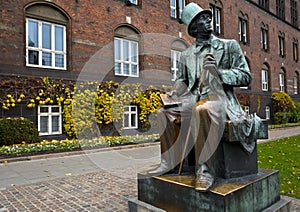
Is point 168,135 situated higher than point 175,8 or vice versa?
point 175,8

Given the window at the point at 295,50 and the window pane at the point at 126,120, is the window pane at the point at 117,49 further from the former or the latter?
the window at the point at 295,50

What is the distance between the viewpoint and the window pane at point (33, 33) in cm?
1104

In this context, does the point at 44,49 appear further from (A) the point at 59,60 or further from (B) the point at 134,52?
(B) the point at 134,52

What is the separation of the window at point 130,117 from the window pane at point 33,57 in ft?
16.2

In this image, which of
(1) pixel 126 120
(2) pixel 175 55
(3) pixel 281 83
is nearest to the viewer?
(1) pixel 126 120

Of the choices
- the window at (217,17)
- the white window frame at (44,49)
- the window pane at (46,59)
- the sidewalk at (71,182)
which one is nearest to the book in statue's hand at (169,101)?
the sidewalk at (71,182)

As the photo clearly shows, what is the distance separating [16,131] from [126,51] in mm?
7601

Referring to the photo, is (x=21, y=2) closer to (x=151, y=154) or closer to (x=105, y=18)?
(x=105, y=18)

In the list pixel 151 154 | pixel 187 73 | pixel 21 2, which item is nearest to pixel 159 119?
pixel 187 73

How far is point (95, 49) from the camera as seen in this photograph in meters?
13.0

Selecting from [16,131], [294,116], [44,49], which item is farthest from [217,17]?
[16,131]

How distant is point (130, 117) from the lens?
46.1 feet

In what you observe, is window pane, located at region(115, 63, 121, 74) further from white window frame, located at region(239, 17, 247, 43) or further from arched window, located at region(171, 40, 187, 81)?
white window frame, located at region(239, 17, 247, 43)

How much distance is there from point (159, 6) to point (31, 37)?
8.35 meters
